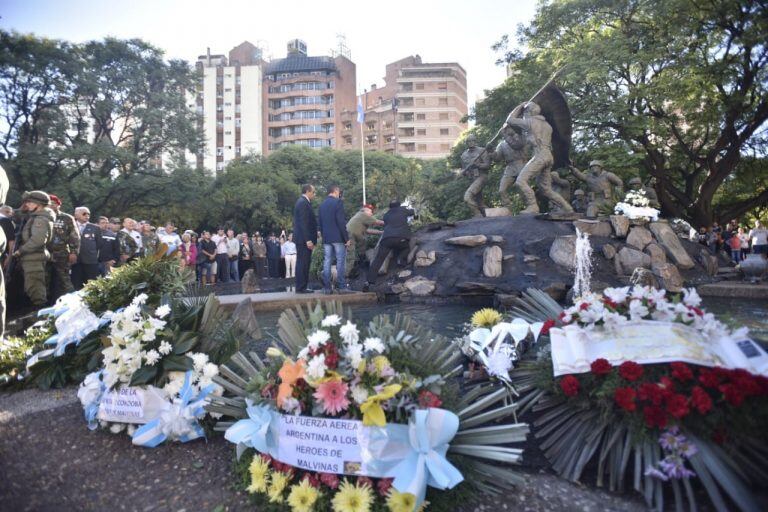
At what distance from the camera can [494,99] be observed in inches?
966

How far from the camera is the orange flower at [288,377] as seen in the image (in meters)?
2.40

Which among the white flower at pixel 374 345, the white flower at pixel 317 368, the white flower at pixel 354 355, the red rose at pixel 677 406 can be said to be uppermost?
the white flower at pixel 374 345

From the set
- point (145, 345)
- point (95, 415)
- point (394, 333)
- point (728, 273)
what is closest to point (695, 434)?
point (394, 333)

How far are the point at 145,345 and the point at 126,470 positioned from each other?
33.4 inches

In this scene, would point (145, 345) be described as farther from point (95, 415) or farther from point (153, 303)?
point (153, 303)

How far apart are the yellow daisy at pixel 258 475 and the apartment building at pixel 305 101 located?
7952 cm

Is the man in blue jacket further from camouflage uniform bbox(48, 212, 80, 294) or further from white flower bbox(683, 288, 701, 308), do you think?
white flower bbox(683, 288, 701, 308)

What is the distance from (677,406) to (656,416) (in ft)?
0.32

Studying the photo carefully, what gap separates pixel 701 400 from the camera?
7.13ft

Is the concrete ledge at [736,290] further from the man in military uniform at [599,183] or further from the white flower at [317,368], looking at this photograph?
the white flower at [317,368]

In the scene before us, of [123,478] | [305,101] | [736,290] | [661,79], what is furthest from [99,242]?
[305,101]

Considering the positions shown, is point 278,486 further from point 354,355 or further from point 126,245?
point 126,245

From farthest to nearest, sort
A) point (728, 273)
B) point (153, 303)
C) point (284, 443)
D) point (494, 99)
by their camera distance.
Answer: point (494, 99) < point (728, 273) < point (153, 303) < point (284, 443)

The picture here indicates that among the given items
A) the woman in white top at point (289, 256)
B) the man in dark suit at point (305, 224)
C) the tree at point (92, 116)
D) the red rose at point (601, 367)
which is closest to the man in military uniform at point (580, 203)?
the man in dark suit at point (305, 224)
